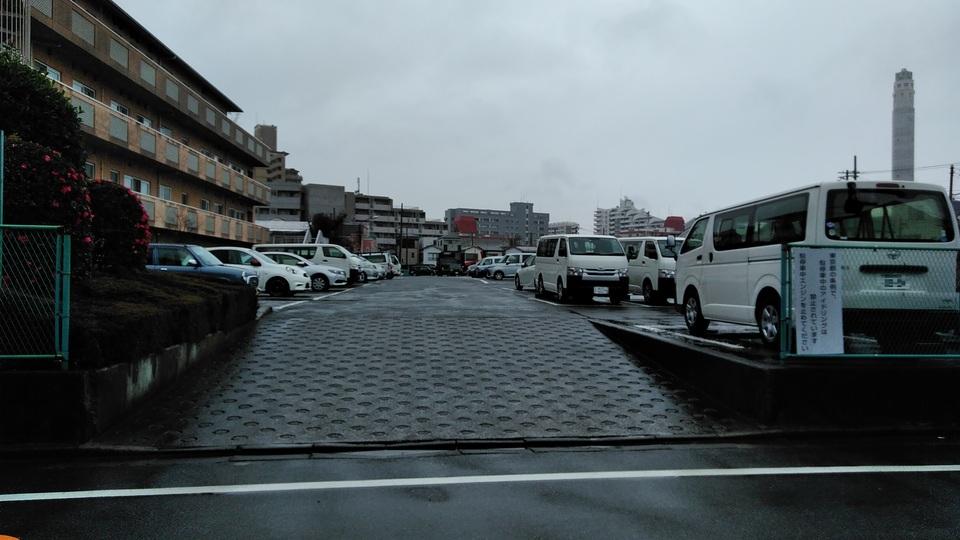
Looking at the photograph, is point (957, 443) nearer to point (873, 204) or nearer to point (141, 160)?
point (873, 204)

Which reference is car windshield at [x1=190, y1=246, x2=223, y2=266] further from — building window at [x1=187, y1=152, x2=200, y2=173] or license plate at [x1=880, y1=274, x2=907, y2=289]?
building window at [x1=187, y1=152, x2=200, y2=173]

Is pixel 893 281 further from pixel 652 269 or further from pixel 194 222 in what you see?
pixel 194 222

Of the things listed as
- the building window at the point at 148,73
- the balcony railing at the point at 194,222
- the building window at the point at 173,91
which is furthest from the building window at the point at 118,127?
the building window at the point at 173,91

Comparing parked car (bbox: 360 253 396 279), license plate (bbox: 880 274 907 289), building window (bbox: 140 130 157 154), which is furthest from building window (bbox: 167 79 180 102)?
license plate (bbox: 880 274 907 289)

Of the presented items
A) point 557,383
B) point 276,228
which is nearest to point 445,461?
point 557,383

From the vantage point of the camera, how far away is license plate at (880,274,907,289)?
6473 mm

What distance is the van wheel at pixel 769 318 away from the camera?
7441mm

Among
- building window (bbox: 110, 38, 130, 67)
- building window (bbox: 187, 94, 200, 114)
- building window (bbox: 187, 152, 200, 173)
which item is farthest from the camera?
building window (bbox: 187, 94, 200, 114)

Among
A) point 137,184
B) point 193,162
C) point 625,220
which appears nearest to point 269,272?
point 137,184

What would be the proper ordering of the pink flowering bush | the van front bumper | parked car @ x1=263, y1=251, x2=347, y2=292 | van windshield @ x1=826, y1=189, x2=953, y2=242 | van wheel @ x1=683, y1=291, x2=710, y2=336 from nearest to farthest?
Answer: 1. van windshield @ x1=826, y1=189, x2=953, y2=242
2. the pink flowering bush
3. van wheel @ x1=683, y1=291, x2=710, y2=336
4. the van front bumper
5. parked car @ x1=263, y1=251, x2=347, y2=292

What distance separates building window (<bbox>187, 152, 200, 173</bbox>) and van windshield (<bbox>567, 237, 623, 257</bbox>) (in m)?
19.9

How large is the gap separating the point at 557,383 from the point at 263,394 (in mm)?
3103

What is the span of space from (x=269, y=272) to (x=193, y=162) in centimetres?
1364

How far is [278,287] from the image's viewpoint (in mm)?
19484
